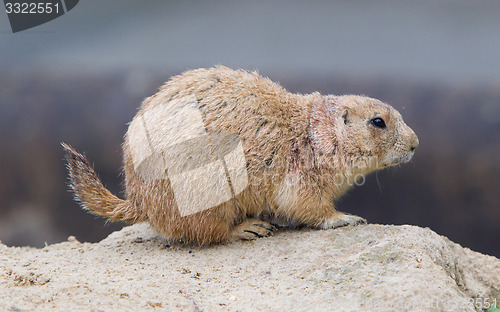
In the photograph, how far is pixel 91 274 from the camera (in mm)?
2820

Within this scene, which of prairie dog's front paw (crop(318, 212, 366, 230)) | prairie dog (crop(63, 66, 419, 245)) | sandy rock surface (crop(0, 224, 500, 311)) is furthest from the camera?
prairie dog's front paw (crop(318, 212, 366, 230))

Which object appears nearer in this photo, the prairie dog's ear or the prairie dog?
the prairie dog

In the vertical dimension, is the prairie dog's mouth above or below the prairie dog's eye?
below

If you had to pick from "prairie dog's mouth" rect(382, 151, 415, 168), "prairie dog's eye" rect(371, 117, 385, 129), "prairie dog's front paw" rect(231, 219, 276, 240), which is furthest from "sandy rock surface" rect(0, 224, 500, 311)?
"prairie dog's eye" rect(371, 117, 385, 129)

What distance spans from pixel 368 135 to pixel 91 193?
6.61 feet

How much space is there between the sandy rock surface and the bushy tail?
247 mm

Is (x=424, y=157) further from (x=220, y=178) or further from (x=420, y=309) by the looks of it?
(x=420, y=309)

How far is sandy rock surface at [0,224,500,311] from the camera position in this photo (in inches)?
94.0

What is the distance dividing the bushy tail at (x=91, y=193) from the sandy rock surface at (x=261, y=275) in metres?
0.25

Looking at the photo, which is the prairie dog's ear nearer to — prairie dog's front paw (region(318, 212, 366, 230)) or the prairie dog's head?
the prairie dog's head

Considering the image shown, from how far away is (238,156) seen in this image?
3420mm

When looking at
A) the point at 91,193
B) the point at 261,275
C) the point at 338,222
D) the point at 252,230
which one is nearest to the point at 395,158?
the point at 338,222

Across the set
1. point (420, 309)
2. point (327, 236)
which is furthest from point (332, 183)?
point (420, 309)

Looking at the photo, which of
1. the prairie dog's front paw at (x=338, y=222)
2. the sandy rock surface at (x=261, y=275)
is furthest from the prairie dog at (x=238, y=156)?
the sandy rock surface at (x=261, y=275)
